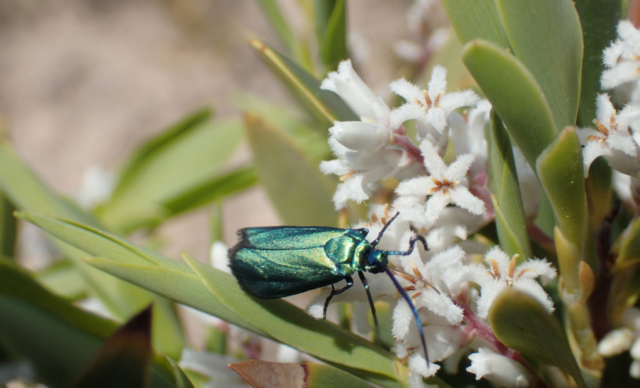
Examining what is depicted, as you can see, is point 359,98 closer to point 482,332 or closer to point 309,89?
point 309,89

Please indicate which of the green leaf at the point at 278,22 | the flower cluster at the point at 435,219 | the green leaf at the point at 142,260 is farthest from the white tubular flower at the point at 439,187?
the green leaf at the point at 278,22

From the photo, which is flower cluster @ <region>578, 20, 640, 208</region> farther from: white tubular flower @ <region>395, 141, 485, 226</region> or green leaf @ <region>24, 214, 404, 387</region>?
green leaf @ <region>24, 214, 404, 387</region>

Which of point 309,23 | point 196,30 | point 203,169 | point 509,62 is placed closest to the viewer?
point 509,62

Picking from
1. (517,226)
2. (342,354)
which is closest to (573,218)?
(517,226)

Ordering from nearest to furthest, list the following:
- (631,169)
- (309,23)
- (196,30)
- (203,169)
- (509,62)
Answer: (509,62) → (631,169) → (309,23) → (203,169) → (196,30)

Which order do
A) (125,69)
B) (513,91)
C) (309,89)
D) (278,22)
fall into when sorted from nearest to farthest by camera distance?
(513,91) → (309,89) → (278,22) → (125,69)

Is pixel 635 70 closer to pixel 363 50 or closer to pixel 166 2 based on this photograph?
pixel 363 50

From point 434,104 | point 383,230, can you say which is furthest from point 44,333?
point 434,104
